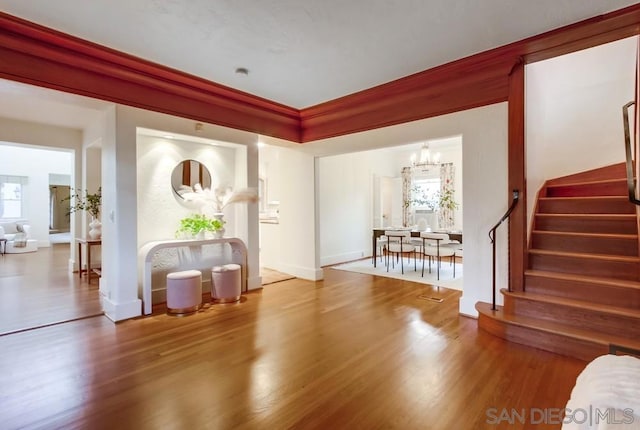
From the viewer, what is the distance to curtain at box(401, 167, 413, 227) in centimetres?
909

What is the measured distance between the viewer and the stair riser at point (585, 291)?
2709 millimetres

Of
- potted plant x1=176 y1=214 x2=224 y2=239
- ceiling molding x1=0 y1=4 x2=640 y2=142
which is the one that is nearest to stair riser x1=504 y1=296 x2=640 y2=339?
ceiling molding x1=0 y1=4 x2=640 y2=142

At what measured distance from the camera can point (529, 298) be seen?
3.01 metres

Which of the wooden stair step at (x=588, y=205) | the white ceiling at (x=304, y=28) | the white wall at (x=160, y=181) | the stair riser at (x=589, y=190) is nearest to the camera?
the white ceiling at (x=304, y=28)

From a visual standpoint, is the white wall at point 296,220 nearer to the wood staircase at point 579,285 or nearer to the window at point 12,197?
the wood staircase at point 579,285

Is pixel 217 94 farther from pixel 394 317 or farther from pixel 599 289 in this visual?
pixel 599 289

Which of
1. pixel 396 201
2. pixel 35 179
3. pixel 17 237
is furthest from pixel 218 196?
pixel 35 179

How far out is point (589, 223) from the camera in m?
3.61

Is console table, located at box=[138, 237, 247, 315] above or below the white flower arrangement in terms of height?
below

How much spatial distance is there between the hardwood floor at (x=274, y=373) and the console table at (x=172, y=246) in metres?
0.35

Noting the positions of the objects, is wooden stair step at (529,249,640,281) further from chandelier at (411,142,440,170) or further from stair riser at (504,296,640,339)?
chandelier at (411,142,440,170)

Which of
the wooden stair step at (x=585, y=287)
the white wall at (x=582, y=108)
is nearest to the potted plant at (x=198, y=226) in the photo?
the wooden stair step at (x=585, y=287)

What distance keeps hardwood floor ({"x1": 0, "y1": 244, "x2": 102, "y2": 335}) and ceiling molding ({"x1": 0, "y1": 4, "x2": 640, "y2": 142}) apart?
2516 millimetres

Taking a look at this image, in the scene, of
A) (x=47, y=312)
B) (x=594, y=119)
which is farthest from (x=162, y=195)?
(x=594, y=119)
